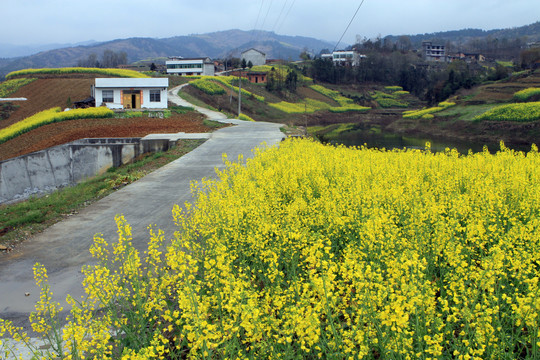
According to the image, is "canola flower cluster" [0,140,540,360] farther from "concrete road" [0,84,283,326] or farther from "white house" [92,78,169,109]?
"white house" [92,78,169,109]

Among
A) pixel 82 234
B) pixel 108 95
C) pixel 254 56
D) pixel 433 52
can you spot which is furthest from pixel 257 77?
pixel 433 52

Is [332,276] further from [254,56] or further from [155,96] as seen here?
[254,56]

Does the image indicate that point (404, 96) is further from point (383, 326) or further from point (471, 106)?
point (383, 326)

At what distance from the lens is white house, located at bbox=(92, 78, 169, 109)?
3594 cm

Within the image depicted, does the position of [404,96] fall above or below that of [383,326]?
above

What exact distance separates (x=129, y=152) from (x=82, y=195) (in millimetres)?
7468

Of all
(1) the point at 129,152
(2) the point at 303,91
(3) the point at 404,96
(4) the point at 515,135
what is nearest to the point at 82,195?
(1) the point at 129,152

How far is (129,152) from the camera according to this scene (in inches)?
709

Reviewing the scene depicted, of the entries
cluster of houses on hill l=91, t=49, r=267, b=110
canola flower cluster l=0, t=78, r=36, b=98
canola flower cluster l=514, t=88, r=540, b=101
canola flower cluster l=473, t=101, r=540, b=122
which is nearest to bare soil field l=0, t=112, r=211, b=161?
cluster of houses on hill l=91, t=49, r=267, b=110

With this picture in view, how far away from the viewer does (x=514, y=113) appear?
46.8m

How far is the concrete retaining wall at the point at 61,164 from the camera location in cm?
1753

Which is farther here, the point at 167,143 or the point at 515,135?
the point at 515,135

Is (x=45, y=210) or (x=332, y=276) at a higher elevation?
(x=332, y=276)

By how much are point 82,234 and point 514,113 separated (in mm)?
51377
